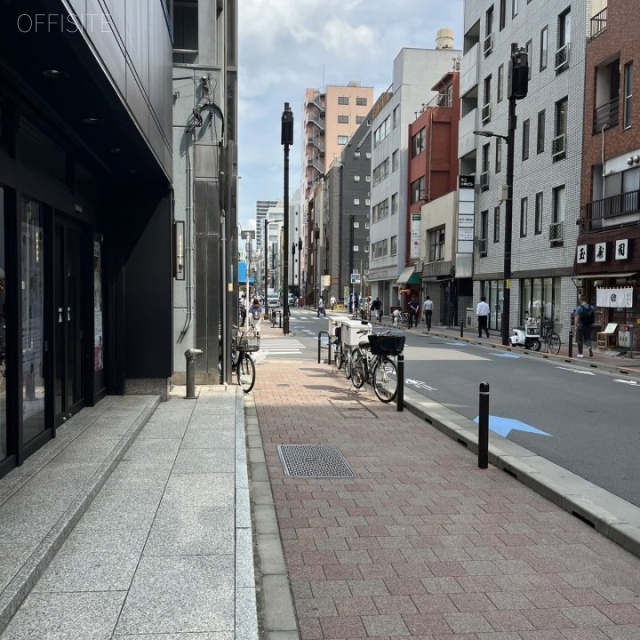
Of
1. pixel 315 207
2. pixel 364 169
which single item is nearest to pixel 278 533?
pixel 364 169

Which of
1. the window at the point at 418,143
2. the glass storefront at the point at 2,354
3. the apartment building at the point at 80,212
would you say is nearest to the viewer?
the apartment building at the point at 80,212

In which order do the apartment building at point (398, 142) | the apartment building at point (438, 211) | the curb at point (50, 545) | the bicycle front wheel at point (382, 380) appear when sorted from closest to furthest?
the curb at point (50, 545), the bicycle front wheel at point (382, 380), the apartment building at point (438, 211), the apartment building at point (398, 142)

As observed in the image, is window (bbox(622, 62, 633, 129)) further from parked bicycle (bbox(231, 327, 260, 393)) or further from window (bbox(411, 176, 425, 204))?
window (bbox(411, 176, 425, 204))

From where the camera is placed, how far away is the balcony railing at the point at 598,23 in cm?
2367

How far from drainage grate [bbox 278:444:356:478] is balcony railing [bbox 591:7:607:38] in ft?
74.3

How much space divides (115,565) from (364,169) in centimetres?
9182

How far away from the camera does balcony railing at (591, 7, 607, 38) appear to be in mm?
23672

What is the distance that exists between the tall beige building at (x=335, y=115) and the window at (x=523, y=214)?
8535 cm

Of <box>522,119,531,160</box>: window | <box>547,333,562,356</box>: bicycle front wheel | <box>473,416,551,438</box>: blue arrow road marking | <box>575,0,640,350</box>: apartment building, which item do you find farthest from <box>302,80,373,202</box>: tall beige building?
<box>473,416,551,438</box>: blue arrow road marking

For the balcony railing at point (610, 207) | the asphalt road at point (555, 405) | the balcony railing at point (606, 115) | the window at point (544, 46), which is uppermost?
the window at point (544, 46)

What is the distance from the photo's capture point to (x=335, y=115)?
114 meters

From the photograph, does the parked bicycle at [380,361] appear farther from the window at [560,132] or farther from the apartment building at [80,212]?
the window at [560,132]

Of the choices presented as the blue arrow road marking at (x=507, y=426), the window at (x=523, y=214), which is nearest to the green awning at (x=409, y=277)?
the window at (x=523, y=214)

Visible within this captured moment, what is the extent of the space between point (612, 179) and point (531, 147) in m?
7.54
